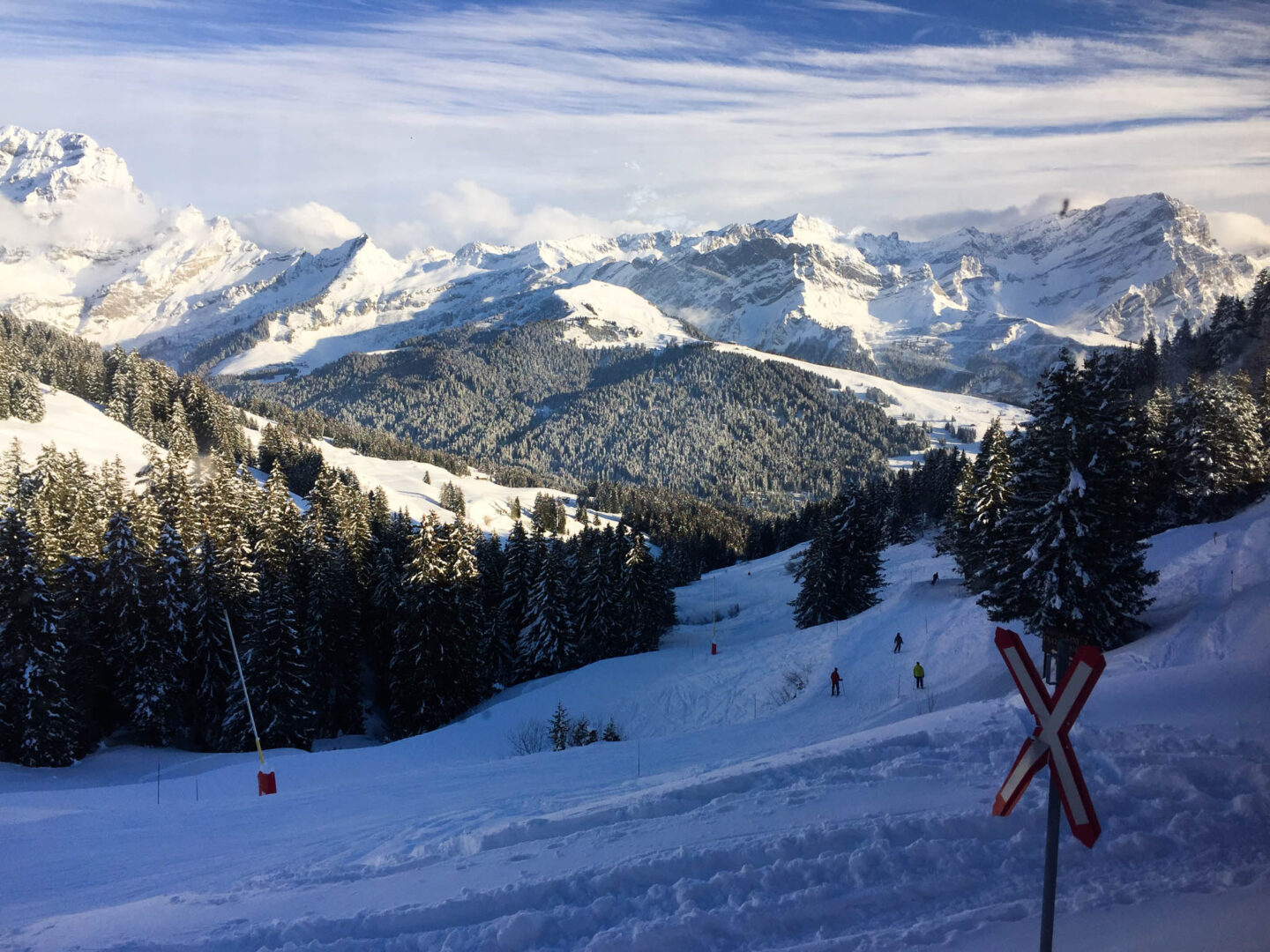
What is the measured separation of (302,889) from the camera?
8.12m

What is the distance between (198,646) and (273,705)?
5617 millimetres

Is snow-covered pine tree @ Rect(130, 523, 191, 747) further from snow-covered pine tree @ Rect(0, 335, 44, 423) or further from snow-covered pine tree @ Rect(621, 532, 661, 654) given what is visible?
snow-covered pine tree @ Rect(0, 335, 44, 423)

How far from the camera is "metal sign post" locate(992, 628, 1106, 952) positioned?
14.2 ft

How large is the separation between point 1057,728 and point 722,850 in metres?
4.52

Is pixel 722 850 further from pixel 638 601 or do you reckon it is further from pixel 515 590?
pixel 638 601

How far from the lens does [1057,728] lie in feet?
14.3

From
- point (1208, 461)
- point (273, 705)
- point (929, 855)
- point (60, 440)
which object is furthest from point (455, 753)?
point (60, 440)

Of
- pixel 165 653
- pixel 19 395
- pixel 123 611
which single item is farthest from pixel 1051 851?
pixel 19 395

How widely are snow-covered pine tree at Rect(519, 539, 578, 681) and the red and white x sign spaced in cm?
3766

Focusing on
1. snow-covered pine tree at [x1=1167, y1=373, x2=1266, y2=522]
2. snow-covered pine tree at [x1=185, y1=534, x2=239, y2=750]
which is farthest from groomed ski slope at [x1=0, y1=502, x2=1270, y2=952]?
snow-covered pine tree at [x1=1167, y1=373, x2=1266, y2=522]

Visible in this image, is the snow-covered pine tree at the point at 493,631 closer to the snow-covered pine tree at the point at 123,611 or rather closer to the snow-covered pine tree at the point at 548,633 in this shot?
the snow-covered pine tree at the point at 548,633

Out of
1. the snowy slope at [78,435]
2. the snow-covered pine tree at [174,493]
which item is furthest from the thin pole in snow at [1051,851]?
the snowy slope at [78,435]

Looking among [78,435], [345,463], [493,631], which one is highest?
[78,435]

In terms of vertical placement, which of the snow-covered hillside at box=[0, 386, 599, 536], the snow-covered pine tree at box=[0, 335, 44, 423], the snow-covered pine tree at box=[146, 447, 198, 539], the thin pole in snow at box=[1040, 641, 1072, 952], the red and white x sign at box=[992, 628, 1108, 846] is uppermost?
the red and white x sign at box=[992, 628, 1108, 846]
